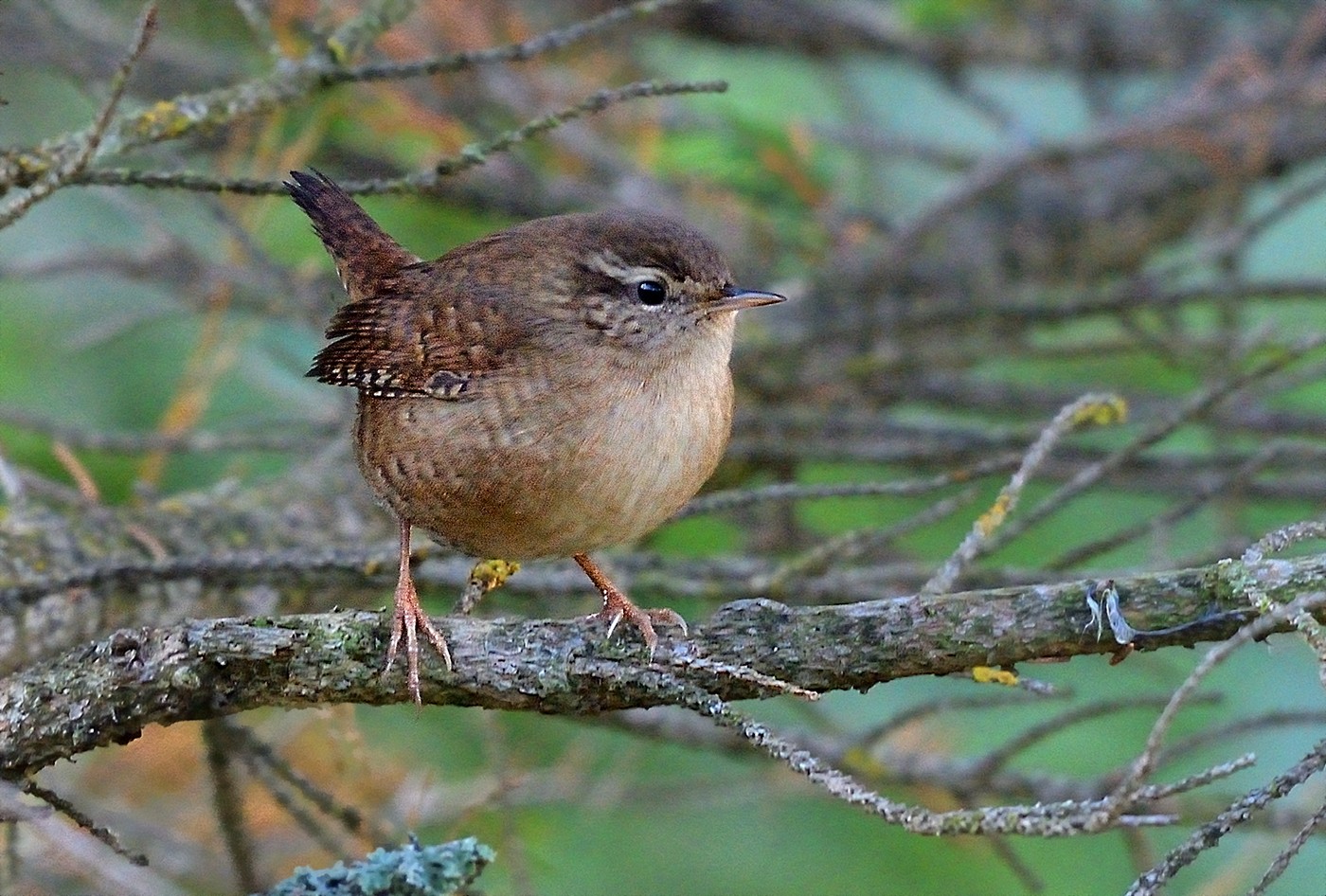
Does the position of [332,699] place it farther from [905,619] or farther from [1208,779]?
[1208,779]

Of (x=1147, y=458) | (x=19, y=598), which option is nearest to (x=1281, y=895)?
(x=1147, y=458)

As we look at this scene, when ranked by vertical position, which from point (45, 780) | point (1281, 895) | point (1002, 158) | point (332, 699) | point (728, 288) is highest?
point (1002, 158)

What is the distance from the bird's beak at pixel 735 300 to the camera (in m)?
3.17

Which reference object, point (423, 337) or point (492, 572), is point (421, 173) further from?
point (492, 572)

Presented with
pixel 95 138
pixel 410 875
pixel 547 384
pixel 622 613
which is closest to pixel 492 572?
pixel 547 384

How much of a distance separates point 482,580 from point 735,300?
75cm

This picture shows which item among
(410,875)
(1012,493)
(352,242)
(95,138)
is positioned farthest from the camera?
(352,242)

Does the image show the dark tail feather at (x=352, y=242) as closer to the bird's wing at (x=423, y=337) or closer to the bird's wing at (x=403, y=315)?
the bird's wing at (x=403, y=315)

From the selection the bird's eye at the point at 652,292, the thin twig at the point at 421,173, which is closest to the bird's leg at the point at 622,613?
the bird's eye at the point at 652,292

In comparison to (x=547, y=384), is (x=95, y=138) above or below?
above

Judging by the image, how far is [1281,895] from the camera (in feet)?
16.6

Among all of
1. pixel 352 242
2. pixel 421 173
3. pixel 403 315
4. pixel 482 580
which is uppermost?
pixel 421 173

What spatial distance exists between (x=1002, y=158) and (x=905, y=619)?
2779 millimetres

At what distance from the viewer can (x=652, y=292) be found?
10.6 feet
